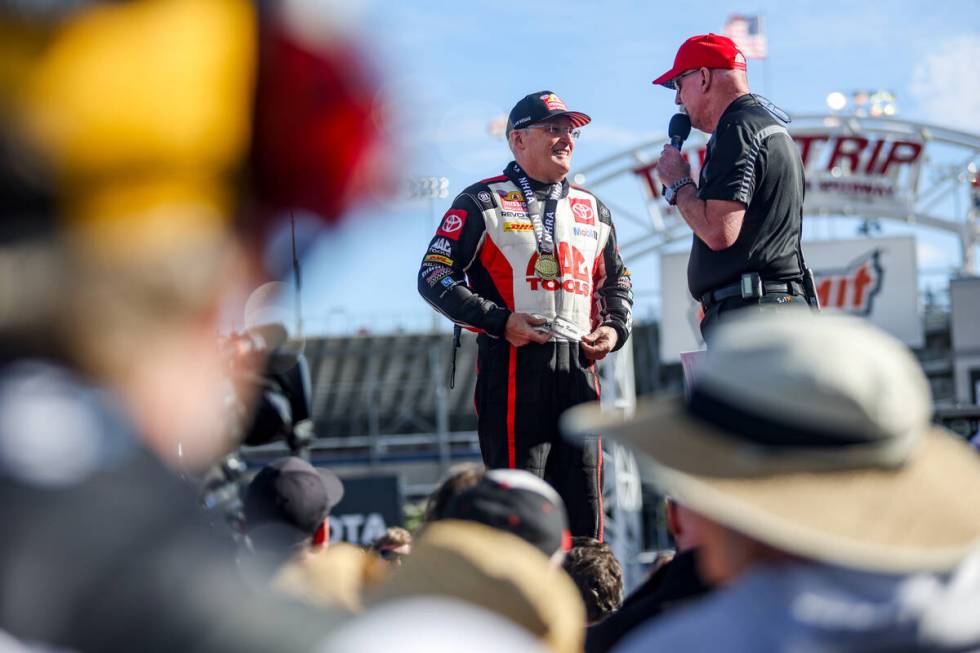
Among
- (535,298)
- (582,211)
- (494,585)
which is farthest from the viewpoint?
(582,211)

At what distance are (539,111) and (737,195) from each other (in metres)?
1.01

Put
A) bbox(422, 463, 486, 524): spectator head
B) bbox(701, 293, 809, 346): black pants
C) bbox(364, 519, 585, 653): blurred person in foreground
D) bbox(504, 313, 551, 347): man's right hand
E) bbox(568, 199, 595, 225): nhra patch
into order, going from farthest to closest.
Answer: bbox(568, 199, 595, 225): nhra patch, bbox(504, 313, 551, 347): man's right hand, bbox(701, 293, 809, 346): black pants, bbox(422, 463, 486, 524): spectator head, bbox(364, 519, 585, 653): blurred person in foreground

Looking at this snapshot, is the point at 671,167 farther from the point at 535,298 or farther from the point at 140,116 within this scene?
the point at 140,116

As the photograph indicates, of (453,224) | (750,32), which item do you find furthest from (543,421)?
(750,32)

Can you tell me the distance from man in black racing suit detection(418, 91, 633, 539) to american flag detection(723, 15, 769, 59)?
16.9 metres

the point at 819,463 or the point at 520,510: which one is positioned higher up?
the point at 819,463

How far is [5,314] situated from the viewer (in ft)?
2.83

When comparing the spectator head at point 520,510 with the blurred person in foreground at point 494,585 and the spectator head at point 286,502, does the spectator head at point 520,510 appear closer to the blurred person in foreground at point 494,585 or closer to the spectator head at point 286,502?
the blurred person in foreground at point 494,585

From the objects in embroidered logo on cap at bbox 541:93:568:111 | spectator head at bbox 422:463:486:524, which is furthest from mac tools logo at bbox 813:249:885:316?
spectator head at bbox 422:463:486:524

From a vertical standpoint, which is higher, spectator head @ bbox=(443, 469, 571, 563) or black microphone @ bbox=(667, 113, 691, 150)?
black microphone @ bbox=(667, 113, 691, 150)

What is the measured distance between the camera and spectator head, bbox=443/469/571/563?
2080 millimetres

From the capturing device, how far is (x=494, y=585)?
4.31 ft

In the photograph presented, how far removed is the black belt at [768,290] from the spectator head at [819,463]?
89.0 inches

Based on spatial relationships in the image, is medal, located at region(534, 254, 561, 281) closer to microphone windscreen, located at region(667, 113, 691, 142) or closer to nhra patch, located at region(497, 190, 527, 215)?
nhra patch, located at region(497, 190, 527, 215)
